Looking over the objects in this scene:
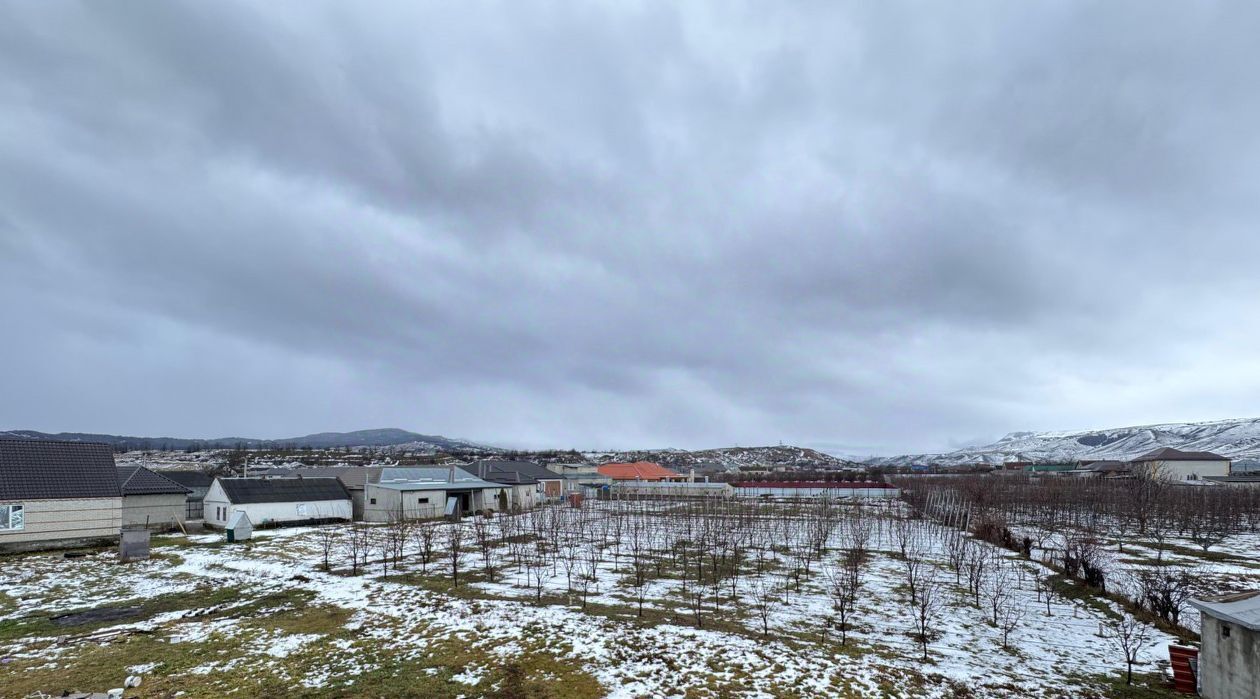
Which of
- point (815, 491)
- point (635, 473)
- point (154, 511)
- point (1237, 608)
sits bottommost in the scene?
point (815, 491)

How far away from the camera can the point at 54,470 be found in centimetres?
2706

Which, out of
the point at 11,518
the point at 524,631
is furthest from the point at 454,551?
the point at 11,518

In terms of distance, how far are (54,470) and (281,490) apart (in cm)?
1031

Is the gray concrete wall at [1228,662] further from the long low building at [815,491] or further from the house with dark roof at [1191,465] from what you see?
the house with dark roof at [1191,465]

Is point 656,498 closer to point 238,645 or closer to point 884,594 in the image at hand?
point 884,594

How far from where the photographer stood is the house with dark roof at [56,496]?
2498cm

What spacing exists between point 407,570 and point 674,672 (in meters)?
13.7

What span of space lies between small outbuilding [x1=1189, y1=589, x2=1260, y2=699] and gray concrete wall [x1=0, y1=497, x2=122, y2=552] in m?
38.9

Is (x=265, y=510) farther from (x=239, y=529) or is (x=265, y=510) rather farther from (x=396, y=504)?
(x=396, y=504)

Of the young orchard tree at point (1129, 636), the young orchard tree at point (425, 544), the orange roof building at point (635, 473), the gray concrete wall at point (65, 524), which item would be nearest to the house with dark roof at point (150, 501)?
the gray concrete wall at point (65, 524)

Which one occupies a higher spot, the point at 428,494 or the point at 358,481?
the point at 358,481

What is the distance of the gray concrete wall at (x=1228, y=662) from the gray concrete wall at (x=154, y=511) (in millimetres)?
42603

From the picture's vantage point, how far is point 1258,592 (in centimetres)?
1080

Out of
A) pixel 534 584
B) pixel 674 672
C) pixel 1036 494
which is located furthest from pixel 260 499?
pixel 1036 494
